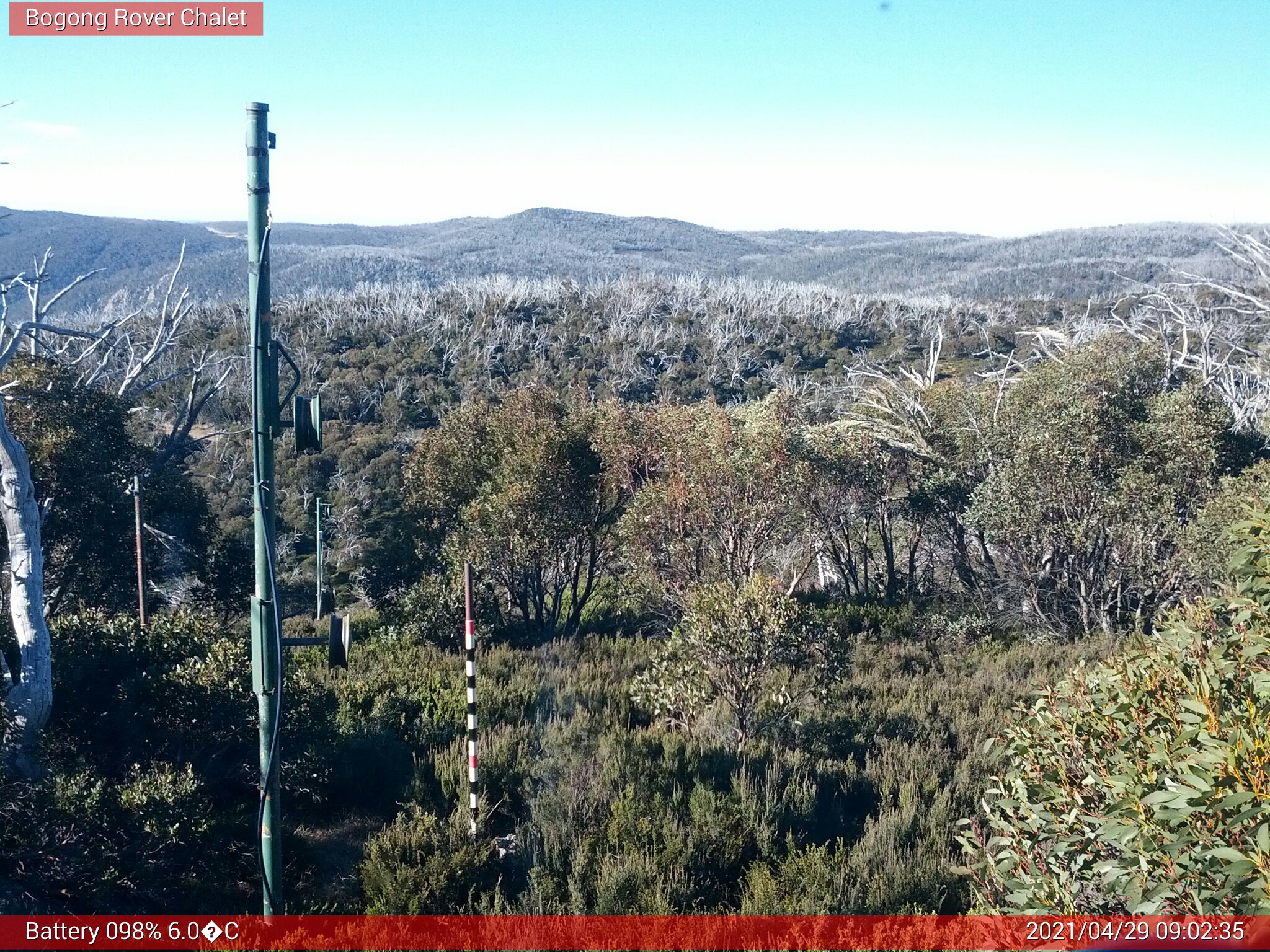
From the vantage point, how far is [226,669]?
6.16 metres

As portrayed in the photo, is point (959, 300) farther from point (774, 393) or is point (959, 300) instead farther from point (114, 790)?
point (114, 790)

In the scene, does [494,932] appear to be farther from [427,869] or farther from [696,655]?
[696,655]

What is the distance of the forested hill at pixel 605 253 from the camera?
6656 cm

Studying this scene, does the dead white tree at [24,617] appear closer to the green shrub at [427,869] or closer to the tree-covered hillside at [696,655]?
the tree-covered hillside at [696,655]

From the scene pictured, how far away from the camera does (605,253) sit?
9950 centimetres

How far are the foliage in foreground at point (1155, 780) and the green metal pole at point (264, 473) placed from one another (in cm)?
303

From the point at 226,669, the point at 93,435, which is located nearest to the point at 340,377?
the point at 93,435

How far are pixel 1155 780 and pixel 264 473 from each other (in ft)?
11.8

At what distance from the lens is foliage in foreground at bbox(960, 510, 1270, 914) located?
8.67 ft

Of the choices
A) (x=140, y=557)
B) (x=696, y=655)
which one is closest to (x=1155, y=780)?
(x=696, y=655)

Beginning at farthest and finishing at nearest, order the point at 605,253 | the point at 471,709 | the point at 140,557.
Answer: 1. the point at 605,253
2. the point at 140,557
3. the point at 471,709

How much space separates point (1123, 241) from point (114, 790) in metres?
102

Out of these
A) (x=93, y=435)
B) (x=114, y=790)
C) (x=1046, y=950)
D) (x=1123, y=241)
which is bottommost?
(x=114, y=790)

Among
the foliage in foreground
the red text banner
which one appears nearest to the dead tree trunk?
the red text banner
